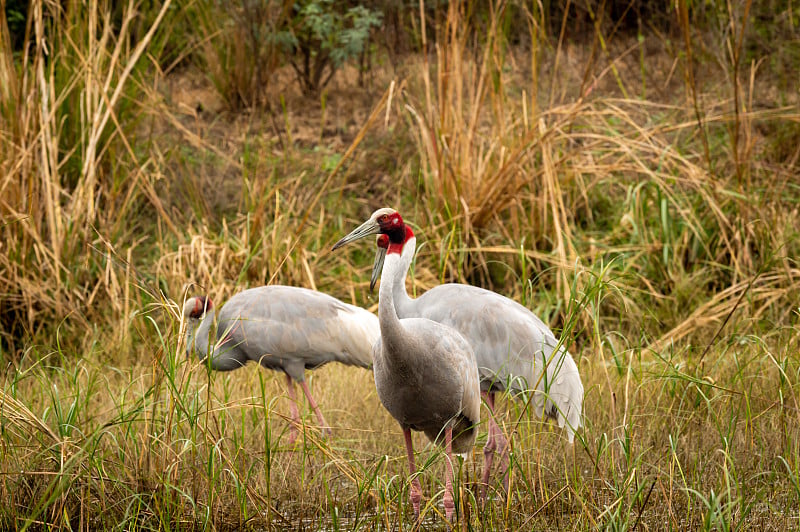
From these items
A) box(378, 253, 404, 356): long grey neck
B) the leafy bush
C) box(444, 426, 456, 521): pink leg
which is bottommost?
box(444, 426, 456, 521): pink leg

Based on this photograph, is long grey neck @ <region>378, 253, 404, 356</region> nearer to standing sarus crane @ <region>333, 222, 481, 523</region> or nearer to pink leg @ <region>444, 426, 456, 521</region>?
standing sarus crane @ <region>333, 222, 481, 523</region>

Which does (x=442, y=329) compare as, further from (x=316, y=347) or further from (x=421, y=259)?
(x=421, y=259)

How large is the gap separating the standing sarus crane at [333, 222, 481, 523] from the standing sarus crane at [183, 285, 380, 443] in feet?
4.36

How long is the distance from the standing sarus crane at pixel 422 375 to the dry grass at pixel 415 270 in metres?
0.18

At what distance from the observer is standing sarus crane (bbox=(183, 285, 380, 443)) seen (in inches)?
193

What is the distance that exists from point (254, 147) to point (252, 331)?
374 cm

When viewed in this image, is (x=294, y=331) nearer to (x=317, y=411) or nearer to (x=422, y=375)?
(x=317, y=411)

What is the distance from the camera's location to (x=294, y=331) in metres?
4.91

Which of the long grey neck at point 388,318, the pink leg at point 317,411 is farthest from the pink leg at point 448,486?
the pink leg at point 317,411

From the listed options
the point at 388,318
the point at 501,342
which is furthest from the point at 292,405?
the point at 388,318

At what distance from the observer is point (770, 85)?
8.57 meters

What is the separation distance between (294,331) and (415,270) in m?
1.44

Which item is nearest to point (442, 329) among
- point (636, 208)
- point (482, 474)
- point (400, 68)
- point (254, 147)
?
point (482, 474)

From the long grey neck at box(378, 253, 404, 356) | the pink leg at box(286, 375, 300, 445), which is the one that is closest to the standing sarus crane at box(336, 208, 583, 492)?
the long grey neck at box(378, 253, 404, 356)
